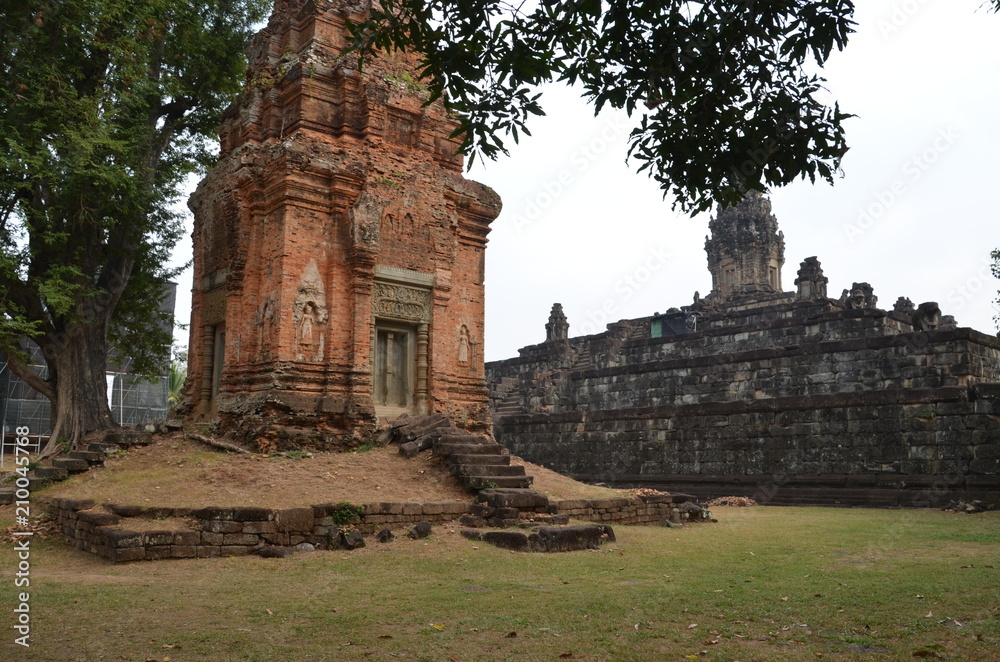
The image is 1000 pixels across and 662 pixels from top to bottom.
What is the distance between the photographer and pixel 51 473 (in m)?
11.9

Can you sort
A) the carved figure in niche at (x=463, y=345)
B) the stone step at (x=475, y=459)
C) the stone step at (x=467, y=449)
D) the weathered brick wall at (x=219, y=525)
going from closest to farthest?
the weathered brick wall at (x=219, y=525) → the stone step at (x=475, y=459) → the stone step at (x=467, y=449) → the carved figure in niche at (x=463, y=345)

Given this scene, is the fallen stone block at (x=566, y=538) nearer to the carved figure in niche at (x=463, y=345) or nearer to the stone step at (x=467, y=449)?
the stone step at (x=467, y=449)

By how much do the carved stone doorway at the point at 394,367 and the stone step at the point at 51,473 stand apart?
Answer: 4780 mm

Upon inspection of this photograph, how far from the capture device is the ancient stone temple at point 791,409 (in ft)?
50.5

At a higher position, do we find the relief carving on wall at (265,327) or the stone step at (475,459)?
the relief carving on wall at (265,327)

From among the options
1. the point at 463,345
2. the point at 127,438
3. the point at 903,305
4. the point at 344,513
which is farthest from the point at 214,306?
the point at 903,305

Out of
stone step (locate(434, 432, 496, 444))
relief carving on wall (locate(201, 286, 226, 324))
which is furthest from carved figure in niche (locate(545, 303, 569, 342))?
stone step (locate(434, 432, 496, 444))

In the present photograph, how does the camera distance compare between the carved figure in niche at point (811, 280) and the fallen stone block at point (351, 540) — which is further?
the carved figure in niche at point (811, 280)

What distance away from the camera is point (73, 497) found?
10094 mm

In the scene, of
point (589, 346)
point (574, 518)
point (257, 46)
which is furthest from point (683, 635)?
point (589, 346)

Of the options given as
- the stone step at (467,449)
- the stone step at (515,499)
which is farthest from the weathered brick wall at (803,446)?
the stone step at (515,499)

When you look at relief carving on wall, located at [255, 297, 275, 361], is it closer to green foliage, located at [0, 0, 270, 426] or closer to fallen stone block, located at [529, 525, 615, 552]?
green foliage, located at [0, 0, 270, 426]

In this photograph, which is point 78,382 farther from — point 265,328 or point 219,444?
point 265,328

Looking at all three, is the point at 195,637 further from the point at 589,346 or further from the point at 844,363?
the point at 589,346
